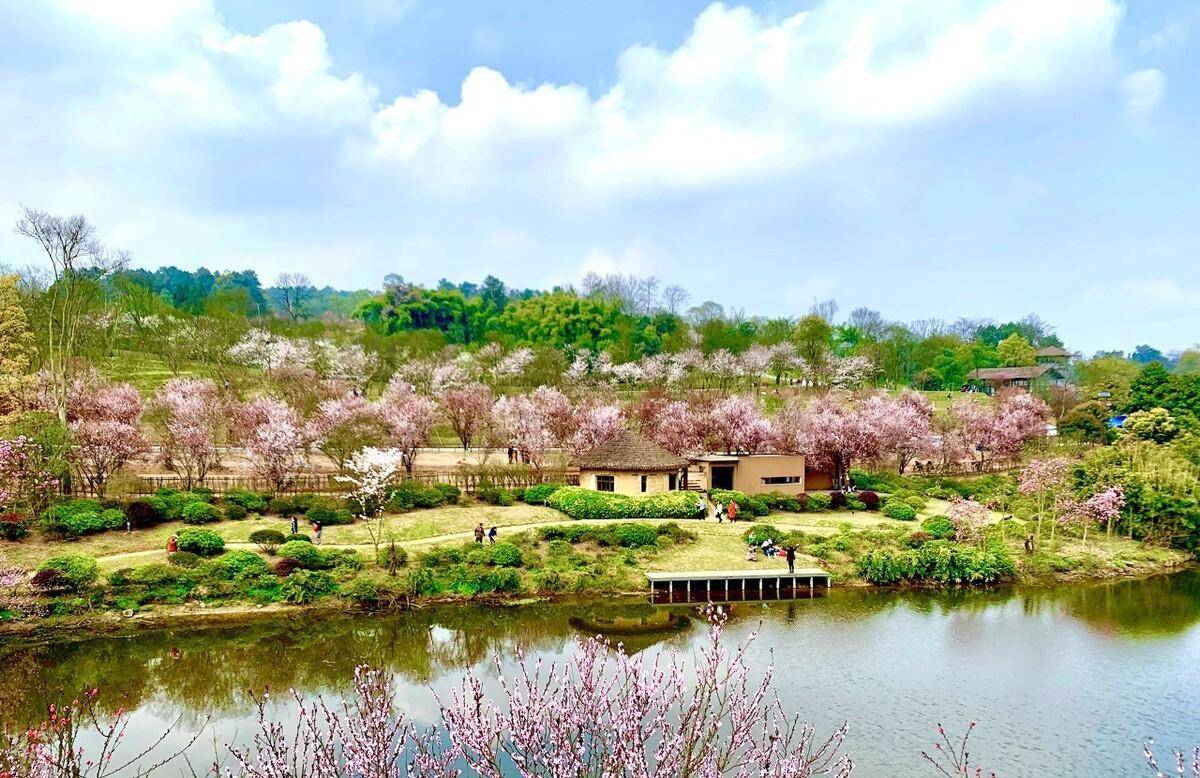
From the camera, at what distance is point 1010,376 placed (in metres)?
99.4

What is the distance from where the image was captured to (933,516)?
44500 millimetres

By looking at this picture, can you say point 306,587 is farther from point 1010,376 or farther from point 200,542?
point 1010,376

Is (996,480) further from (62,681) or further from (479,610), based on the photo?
(62,681)

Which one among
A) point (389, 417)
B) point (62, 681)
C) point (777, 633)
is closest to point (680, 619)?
point (777, 633)

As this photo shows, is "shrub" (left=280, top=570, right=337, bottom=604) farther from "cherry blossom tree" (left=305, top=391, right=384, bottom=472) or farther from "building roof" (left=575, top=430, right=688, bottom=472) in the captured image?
"building roof" (left=575, top=430, right=688, bottom=472)

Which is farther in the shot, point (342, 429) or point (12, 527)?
point (342, 429)

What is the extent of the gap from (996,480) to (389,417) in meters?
47.6

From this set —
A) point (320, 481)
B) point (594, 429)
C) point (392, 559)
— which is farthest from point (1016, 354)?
point (392, 559)

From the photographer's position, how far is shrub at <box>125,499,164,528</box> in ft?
119

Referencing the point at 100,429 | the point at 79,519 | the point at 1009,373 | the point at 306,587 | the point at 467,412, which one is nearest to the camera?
the point at 306,587

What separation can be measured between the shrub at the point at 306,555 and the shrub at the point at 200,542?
289 centimetres

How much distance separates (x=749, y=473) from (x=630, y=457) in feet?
30.2

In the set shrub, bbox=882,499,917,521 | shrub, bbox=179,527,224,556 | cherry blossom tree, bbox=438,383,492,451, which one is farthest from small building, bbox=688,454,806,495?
shrub, bbox=179,527,224,556

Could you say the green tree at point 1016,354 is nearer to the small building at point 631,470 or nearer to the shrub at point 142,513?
the small building at point 631,470
